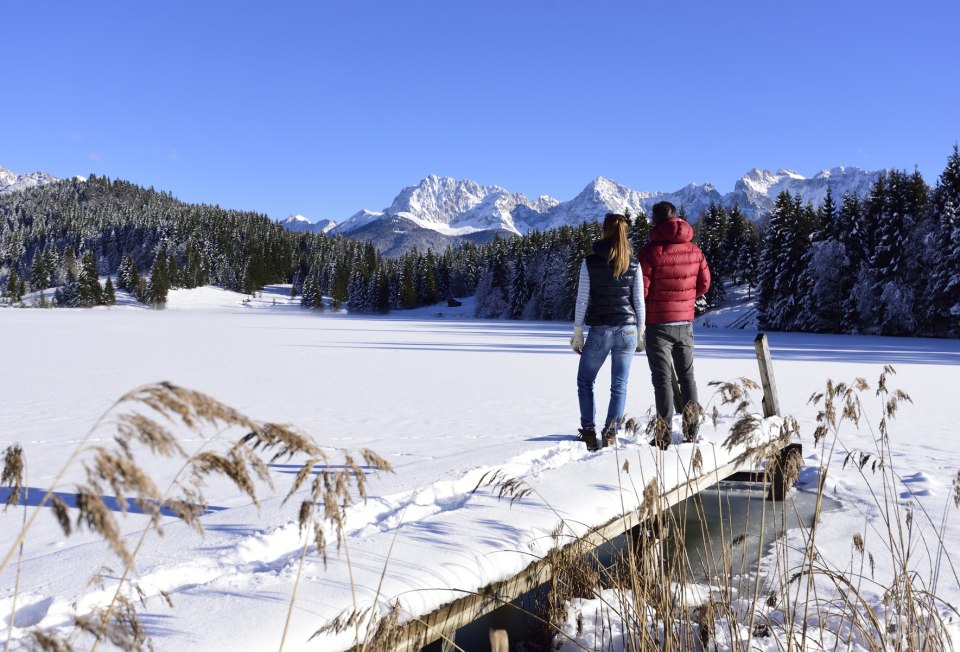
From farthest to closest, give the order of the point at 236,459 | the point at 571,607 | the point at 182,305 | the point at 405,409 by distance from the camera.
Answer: the point at 182,305, the point at 405,409, the point at 571,607, the point at 236,459

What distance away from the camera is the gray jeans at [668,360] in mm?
4586

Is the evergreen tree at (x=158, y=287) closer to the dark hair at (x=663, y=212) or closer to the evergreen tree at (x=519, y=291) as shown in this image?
the evergreen tree at (x=519, y=291)

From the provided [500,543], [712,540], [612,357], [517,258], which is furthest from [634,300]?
[517,258]

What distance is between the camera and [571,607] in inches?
109

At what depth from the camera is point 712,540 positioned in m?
4.16

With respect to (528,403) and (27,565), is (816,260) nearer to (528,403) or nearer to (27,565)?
(528,403)

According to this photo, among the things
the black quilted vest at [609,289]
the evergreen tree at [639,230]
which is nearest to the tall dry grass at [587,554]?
the black quilted vest at [609,289]

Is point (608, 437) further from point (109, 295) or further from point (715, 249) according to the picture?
point (109, 295)

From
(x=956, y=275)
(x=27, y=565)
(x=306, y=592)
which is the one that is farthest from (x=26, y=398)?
(x=956, y=275)

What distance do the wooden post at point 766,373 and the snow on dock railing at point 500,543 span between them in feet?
5.95

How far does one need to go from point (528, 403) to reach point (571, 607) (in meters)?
A: 6.35

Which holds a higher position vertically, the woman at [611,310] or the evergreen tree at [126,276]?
the evergreen tree at [126,276]

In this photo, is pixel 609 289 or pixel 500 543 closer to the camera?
pixel 500 543

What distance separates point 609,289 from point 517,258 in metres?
63.0
